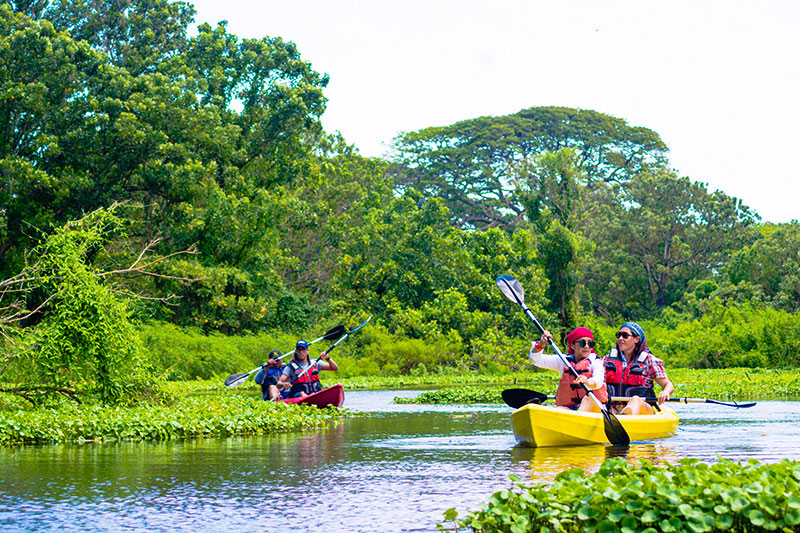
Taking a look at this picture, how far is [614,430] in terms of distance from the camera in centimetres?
1272

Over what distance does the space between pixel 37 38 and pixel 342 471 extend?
21795 millimetres

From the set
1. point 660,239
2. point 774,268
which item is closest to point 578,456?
point 774,268

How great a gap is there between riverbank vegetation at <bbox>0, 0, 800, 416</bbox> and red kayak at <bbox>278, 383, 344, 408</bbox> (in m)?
2.54

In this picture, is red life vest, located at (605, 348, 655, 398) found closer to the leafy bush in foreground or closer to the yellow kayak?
the yellow kayak

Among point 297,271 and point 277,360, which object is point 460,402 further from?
point 297,271

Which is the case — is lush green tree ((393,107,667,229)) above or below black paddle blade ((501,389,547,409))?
above

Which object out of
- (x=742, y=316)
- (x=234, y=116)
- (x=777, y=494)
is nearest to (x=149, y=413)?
(x=777, y=494)

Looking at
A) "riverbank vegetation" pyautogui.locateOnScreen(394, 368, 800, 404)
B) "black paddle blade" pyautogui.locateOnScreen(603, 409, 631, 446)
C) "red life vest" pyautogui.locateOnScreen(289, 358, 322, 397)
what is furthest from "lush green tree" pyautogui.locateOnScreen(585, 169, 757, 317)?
"black paddle blade" pyautogui.locateOnScreen(603, 409, 631, 446)

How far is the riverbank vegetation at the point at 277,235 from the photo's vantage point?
1005 inches

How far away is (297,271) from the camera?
46625 millimetres

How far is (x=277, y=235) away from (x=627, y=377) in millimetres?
26063

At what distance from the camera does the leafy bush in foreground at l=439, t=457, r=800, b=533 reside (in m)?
5.92

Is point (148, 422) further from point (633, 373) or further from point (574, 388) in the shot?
point (633, 373)

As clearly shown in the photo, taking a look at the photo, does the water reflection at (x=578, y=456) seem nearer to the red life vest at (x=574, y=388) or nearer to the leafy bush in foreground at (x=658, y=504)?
the red life vest at (x=574, y=388)
